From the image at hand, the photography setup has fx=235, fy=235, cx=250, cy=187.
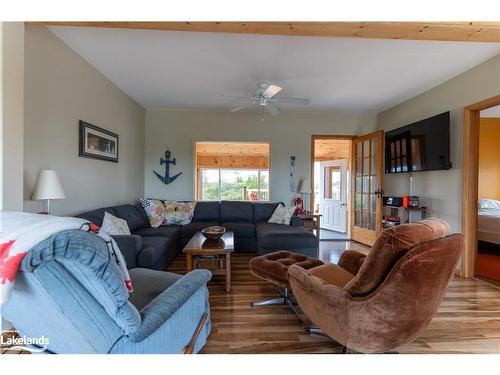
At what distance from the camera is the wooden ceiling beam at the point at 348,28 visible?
1.76m

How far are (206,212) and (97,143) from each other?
1.99 m

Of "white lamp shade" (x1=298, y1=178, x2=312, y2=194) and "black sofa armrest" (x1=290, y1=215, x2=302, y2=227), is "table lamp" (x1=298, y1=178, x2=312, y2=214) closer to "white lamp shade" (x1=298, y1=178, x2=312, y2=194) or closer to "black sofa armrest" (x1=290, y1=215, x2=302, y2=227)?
"white lamp shade" (x1=298, y1=178, x2=312, y2=194)

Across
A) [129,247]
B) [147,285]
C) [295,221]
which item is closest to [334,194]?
[295,221]

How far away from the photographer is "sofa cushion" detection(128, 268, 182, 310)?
4.70 ft

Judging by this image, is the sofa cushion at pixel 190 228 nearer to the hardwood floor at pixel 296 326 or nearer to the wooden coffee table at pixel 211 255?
the wooden coffee table at pixel 211 255

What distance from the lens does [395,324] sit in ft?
4.13

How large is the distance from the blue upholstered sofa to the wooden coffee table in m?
1.21

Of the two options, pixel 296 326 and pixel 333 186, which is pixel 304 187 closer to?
pixel 333 186

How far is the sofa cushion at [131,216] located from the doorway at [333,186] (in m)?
3.57

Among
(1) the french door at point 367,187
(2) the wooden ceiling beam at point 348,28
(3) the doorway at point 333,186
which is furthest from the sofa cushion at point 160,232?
(1) the french door at point 367,187
